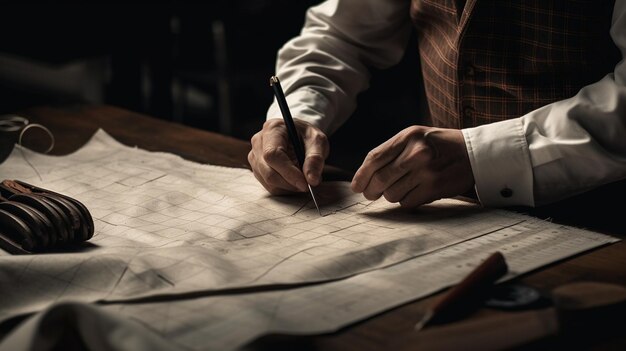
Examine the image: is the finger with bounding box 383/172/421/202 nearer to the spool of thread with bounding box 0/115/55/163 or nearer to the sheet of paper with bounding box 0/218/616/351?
the sheet of paper with bounding box 0/218/616/351

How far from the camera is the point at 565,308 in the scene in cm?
82

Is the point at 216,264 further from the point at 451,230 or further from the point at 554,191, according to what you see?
the point at 554,191

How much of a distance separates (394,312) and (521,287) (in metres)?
0.15

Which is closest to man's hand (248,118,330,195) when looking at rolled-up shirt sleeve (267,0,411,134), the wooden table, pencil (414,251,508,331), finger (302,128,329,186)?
finger (302,128,329,186)

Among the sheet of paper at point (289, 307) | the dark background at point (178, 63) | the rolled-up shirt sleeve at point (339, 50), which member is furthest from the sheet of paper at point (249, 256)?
the dark background at point (178, 63)

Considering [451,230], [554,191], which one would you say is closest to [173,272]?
[451,230]

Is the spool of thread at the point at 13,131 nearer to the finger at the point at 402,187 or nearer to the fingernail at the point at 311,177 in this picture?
the fingernail at the point at 311,177

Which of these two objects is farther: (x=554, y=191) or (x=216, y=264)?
(x=554, y=191)

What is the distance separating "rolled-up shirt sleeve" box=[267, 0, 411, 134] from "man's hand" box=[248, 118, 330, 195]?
241 millimetres

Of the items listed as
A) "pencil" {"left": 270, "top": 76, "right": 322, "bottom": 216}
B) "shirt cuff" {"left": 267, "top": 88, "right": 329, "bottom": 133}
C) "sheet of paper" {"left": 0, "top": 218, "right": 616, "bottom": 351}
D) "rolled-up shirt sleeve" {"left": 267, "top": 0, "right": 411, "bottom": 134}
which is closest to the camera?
"sheet of paper" {"left": 0, "top": 218, "right": 616, "bottom": 351}

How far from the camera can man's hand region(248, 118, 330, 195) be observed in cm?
125

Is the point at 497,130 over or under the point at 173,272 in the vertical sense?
over

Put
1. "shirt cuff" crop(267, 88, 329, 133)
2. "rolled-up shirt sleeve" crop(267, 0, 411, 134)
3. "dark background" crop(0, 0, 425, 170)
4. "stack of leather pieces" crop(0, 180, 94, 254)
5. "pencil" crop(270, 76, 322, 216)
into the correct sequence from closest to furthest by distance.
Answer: "stack of leather pieces" crop(0, 180, 94, 254) → "pencil" crop(270, 76, 322, 216) → "shirt cuff" crop(267, 88, 329, 133) → "rolled-up shirt sleeve" crop(267, 0, 411, 134) → "dark background" crop(0, 0, 425, 170)

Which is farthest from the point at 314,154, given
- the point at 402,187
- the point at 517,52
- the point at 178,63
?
the point at 178,63
